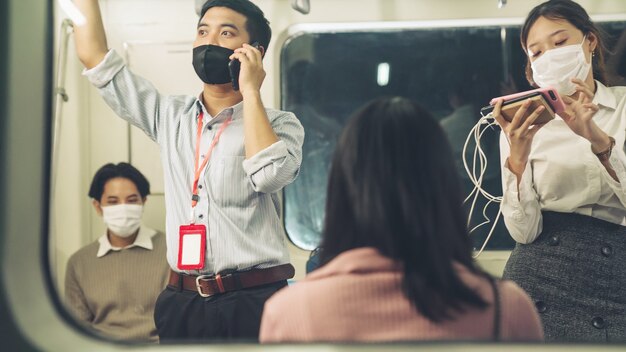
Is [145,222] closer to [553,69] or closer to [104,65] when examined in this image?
[104,65]

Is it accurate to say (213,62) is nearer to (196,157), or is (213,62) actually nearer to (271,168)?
(196,157)

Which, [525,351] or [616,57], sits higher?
[616,57]

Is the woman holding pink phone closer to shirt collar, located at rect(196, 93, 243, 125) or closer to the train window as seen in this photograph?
shirt collar, located at rect(196, 93, 243, 125)

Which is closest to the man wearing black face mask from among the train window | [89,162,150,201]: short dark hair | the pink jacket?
the pink jacket

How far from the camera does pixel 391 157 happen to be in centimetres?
137

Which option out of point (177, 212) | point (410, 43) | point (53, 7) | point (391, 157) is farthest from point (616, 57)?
point (53, 7)

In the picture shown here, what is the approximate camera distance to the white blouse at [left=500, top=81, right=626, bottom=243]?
2.25 metres

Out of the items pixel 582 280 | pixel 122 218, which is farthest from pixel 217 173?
pixel 122 218

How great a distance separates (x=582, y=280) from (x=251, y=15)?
4.28 feet

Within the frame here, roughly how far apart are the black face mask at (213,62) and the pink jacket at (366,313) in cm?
117

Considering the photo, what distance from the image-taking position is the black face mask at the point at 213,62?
2.34 metres

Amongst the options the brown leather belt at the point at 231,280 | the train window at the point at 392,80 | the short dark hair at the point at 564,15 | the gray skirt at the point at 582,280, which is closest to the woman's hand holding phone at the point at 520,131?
the gray skirt at the point at 582,280

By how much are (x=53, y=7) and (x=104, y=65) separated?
0.97 m

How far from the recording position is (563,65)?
2436 mm
